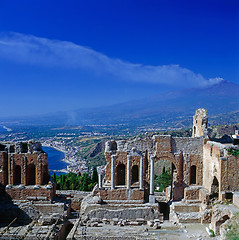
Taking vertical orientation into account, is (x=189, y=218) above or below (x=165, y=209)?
above

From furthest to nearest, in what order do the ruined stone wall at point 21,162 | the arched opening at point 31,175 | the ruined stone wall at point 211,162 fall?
the arched opening at point 31,175 → the ruined stone wall at point 21,162 → the ruined stone wall at point 211,162

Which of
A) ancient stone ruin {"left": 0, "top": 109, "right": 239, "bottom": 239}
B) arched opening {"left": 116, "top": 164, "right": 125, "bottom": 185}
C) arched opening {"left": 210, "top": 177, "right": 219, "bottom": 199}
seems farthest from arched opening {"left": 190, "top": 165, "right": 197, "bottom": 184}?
arched opening {"left": 116, "top": 164, "right": 125, "bottom": 185}

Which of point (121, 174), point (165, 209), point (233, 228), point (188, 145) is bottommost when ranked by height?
point (165, 209)

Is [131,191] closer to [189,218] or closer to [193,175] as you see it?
[189,218]

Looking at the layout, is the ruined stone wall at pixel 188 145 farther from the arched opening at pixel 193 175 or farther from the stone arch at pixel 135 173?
the stone arch at pixel 135 173

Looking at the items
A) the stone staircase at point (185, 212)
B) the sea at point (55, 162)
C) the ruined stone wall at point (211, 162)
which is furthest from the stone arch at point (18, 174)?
the sea at point (55, 162)

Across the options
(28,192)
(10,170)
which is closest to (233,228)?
(28,192)

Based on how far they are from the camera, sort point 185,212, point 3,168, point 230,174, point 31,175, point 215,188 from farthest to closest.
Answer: point 31,175 → point 3,168 → point 185,212 → point 215,188 → point 230,174

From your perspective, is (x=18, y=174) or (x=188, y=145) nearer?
(x=188, y=145)

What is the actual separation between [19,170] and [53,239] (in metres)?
8.95

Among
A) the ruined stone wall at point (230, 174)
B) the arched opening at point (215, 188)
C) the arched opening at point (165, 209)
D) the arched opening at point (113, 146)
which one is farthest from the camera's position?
the arched opening at point (113, 146)

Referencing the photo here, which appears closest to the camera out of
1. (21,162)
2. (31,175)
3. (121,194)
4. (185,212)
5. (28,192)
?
(185,212)

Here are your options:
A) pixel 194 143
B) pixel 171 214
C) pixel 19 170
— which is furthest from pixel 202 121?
pixel 19 170

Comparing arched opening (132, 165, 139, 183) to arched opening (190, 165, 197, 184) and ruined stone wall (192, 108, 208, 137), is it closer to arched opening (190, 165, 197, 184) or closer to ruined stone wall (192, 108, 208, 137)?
arched opening (190, 165, 197, 184)
